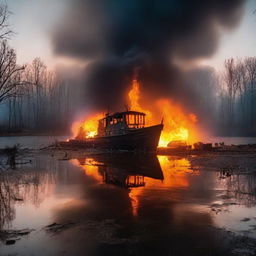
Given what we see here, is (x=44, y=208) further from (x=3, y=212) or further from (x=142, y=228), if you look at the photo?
(x=142, y=228)

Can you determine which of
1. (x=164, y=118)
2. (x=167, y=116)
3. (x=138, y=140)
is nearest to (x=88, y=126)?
(x=164, y=118)

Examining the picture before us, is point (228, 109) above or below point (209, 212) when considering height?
above

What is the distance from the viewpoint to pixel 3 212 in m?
10.2

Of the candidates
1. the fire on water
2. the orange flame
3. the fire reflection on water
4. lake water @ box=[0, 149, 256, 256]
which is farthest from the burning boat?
lake water @ box=[0, 149, 256, 256]

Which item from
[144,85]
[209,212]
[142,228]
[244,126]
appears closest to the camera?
[142,228]

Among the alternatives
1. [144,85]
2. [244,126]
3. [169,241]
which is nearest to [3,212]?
[169,241]

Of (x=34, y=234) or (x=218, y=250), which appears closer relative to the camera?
(x=218, y=250)

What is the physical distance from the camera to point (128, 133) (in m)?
36.3

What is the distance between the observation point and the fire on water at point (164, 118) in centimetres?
4400

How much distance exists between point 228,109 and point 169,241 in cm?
9063

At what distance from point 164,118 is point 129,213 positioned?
38.8 m

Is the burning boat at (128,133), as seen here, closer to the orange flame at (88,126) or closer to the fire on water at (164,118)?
the fire on water at (164,118)

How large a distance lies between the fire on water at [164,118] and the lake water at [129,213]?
26.4 metres

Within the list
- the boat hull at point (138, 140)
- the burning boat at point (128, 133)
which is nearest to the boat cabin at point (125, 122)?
the burning boat at point (128, 133)
